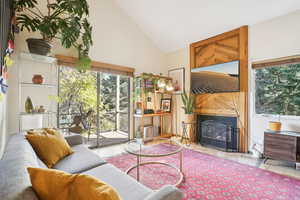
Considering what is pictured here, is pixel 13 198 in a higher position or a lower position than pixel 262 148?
higher

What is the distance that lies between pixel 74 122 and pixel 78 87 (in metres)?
0.83

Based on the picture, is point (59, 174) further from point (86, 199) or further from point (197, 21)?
point (197, 21)

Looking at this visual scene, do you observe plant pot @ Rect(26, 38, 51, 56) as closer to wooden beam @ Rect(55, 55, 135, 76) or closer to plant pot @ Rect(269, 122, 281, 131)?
wooden beam @ Rect(55, 55, 135, 76)

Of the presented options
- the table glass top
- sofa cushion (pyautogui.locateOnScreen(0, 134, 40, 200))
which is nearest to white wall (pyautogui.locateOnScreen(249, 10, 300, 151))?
the table glass top

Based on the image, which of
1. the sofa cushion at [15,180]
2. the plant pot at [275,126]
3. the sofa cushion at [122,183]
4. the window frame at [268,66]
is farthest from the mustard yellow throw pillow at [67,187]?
the window frame at [268,66]

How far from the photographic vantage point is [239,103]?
3.35m

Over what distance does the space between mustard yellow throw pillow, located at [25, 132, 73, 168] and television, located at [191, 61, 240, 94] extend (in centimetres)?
334

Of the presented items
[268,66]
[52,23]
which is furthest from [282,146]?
[52,23]

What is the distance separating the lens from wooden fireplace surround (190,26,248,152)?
3.26 meters

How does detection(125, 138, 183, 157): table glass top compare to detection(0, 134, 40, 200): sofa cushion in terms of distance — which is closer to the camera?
detection(0, 134, 40, 200): sofa cushion

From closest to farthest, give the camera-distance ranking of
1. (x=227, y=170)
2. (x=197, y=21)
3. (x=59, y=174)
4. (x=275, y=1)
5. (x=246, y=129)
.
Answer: (x=59, y=174) < (x=227, y=170) < (x=275, y=1) < (x=246, y=129) < (x=197, y=21)

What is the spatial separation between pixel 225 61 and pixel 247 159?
2.20 metres

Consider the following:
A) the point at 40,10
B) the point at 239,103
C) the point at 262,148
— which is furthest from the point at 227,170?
the point at 40,10

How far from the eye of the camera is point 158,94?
15.1 ft
